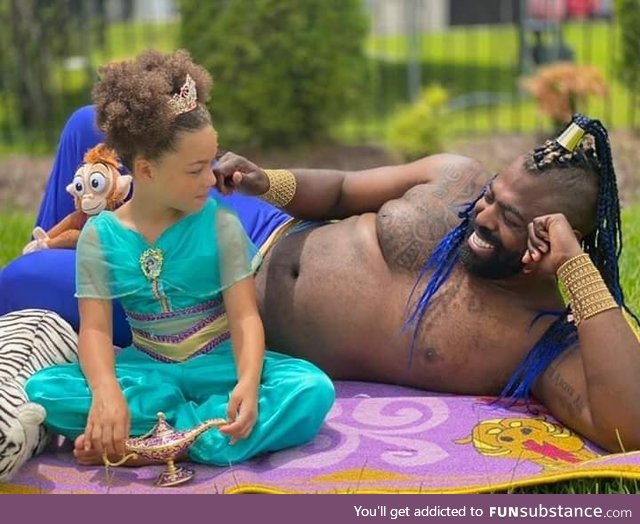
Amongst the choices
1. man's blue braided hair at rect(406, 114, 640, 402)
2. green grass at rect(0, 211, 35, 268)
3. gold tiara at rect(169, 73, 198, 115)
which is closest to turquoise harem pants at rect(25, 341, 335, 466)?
man's blue braided hair at rect(406, 114, 640, 402)

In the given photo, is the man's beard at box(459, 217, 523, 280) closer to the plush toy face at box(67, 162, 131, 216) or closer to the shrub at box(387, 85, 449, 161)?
the plush toy face at box(67, 162, 131, 216)

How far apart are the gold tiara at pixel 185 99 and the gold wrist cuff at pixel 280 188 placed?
73 centimetres

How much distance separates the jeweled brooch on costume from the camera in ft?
11.4

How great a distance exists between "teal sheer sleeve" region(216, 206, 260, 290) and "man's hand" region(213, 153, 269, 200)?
32 centimetres

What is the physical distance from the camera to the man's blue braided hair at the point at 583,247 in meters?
3.63

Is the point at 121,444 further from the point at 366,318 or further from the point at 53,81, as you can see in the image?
the point at 53,81

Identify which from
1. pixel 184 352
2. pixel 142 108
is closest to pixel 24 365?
pixel 184 352

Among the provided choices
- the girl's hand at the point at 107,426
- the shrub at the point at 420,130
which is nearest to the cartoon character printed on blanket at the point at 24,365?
the girl's hand at the point at 107,426

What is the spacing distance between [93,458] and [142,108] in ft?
3.45

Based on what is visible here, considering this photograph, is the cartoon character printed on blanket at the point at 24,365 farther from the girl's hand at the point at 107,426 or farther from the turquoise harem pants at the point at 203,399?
the girl's hand at the point at 107,426

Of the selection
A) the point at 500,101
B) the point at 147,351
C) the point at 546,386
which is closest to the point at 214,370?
the point at 147,351

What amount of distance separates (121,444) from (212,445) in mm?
270

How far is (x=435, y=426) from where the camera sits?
12.2 feet
